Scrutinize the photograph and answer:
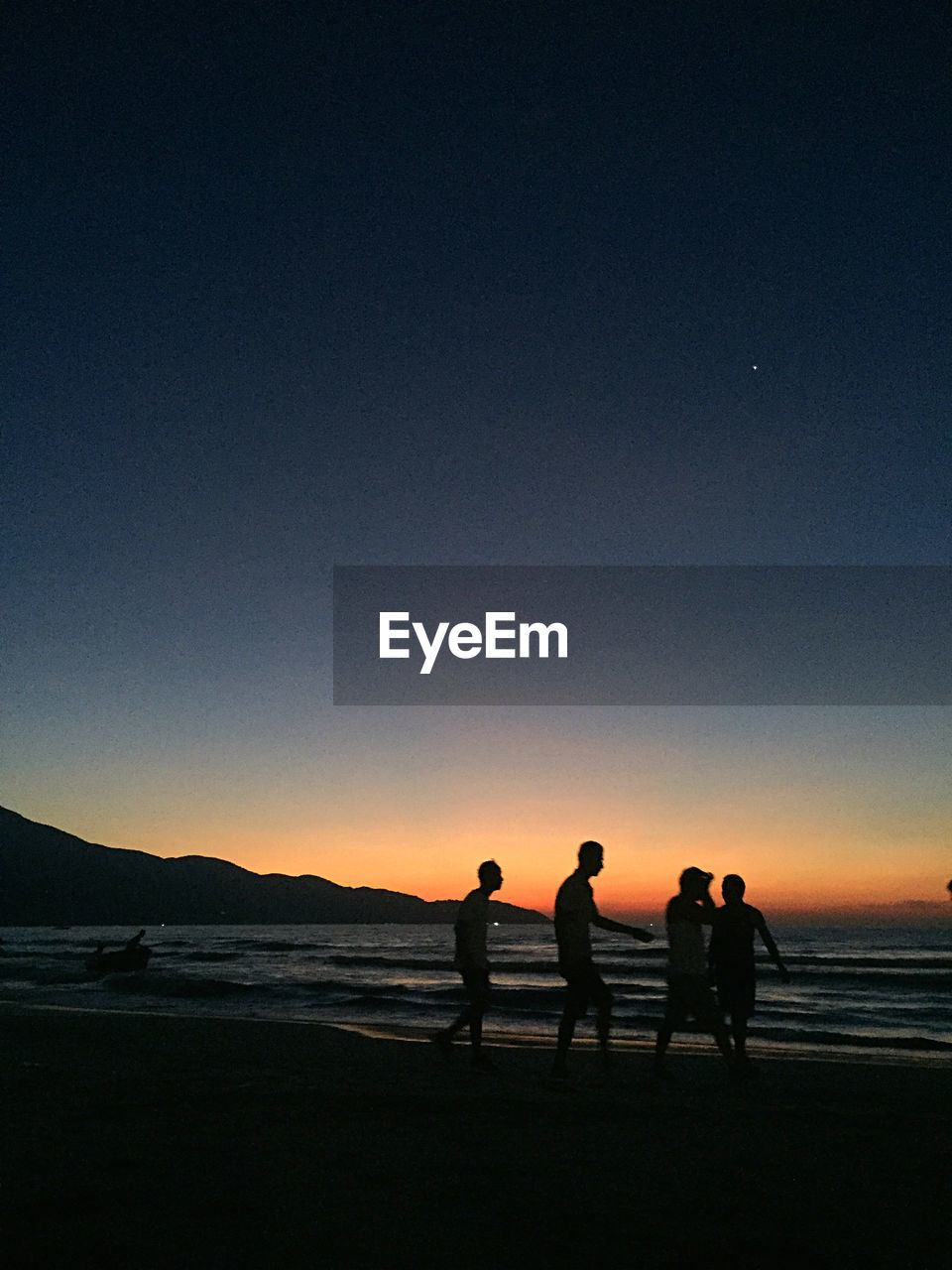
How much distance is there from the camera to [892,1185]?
4.83 m

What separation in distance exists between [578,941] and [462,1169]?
351cm

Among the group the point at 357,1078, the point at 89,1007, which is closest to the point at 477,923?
the point at 357,1078

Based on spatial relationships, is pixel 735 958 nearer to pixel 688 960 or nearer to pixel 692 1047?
pixel 688 960

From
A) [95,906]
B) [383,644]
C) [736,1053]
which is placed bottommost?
[95,906]

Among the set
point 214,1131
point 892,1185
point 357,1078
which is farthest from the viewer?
point 357,1078

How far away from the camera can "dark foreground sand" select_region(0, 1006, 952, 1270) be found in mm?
3832

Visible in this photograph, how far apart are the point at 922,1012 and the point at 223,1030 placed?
70.1 ft

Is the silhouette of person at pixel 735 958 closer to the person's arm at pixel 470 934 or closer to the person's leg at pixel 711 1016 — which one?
the person's leg at pixel 711 1016

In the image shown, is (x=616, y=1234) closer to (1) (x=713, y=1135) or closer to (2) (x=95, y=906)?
(1) (x=713, y=1135)

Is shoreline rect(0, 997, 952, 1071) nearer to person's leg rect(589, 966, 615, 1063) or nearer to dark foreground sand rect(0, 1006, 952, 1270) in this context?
person's leg rect(589, 966, 615, 1063)

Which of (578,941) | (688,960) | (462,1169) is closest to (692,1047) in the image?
(688,960)

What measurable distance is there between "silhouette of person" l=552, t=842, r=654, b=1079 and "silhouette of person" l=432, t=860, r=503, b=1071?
919 mm

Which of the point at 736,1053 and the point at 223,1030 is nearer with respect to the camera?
the point at 736,1053

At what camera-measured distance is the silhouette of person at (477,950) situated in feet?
30.6
